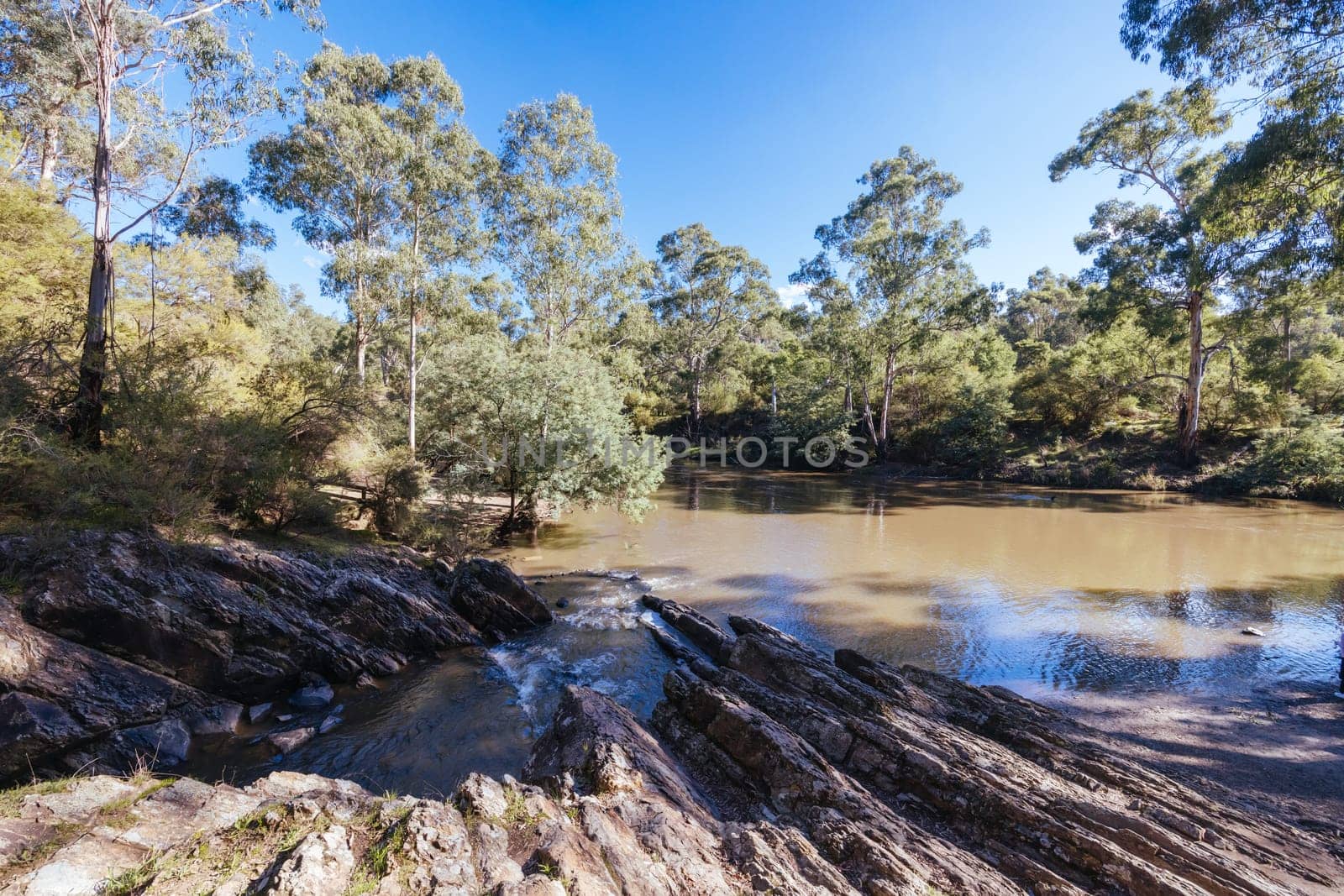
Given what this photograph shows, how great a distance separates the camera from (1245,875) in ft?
11.1

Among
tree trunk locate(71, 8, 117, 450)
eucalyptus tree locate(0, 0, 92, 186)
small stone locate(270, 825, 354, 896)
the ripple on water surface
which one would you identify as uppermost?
eucalyptus tree locate(0, 0, 92, 186)

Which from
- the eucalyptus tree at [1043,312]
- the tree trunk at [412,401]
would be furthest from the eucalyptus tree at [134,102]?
the eucalyptus tree at [1043,312]

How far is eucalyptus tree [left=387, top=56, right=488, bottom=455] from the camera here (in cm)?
1545

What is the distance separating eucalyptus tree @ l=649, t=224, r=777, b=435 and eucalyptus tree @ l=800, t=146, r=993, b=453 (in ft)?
33.7

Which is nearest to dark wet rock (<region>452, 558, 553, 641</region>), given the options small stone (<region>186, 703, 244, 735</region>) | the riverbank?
small stone (<region>186, 703, 244, 735</region>)

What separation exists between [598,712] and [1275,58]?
59.7 ft

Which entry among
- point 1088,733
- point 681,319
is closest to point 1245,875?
point 1088,733

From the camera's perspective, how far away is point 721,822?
12.2ft

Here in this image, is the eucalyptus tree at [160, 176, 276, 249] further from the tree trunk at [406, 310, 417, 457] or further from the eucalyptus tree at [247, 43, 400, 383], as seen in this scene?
the tree trunk at [406, 310, 417, 457]

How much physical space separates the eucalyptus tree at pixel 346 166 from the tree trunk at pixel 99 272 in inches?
247

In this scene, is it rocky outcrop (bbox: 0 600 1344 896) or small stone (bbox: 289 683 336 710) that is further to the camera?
small stone (bbox: 289 683 336 710)

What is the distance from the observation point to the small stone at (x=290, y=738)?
5449 mm

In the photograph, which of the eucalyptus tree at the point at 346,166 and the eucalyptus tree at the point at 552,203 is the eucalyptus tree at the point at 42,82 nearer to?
the eucalyptus tree at the point at 346,166

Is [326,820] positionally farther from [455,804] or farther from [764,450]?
[764,450]
